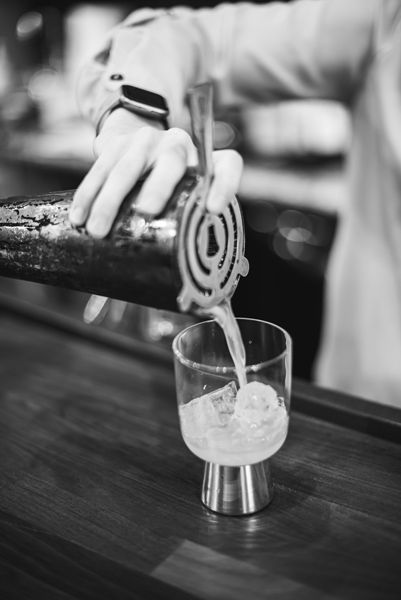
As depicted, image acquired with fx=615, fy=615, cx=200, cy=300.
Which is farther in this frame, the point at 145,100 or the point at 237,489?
the point at 145,100

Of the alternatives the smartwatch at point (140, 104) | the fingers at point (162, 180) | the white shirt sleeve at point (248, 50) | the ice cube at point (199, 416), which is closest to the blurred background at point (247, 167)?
the white shirt sleeve at point (248, 50)

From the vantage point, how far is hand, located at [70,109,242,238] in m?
0.84

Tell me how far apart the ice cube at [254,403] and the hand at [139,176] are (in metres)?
0.29

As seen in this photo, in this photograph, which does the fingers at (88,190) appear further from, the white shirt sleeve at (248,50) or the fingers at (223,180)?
the white shirt sleeve at (248,50)

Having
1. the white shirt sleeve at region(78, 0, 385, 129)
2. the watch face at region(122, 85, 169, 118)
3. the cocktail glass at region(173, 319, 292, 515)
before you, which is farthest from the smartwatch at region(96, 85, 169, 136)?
the cocktail glass at region(173, 319, 292, 515)

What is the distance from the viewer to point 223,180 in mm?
868

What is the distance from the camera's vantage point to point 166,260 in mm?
837

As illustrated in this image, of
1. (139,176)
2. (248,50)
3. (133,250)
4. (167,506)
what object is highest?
(248,50)

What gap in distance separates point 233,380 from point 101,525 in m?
0.32

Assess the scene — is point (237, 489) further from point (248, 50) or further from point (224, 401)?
point (248, 50)

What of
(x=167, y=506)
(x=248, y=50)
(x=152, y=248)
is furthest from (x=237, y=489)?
(x=248, y=50)

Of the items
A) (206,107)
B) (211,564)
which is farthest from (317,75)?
(211,564)

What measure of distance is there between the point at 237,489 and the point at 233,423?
0.13 metres

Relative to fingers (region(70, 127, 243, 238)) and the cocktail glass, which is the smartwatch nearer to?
fingers (region(70, 127, 243, 238))
